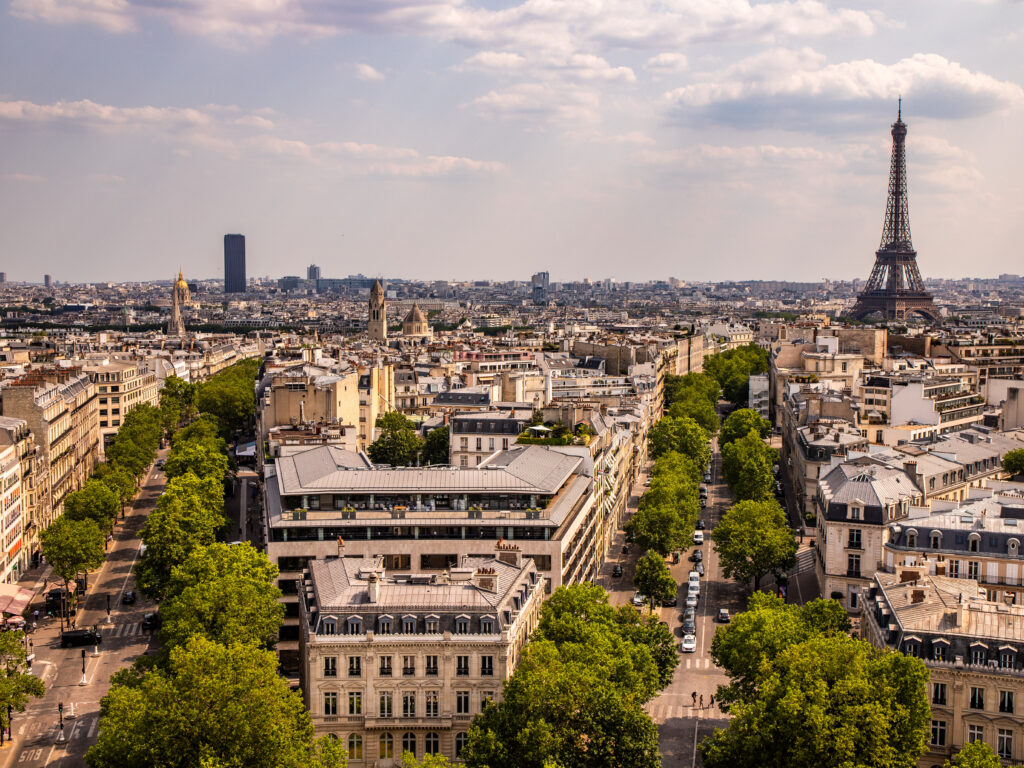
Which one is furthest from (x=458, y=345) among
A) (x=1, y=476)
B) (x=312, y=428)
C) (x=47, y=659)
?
(x=47, y=659)

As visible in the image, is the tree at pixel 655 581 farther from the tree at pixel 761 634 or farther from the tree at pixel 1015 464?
the tree at pixel 1015 464

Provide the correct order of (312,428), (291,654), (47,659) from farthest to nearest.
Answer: (312,428)
(47,659)
(291,654)

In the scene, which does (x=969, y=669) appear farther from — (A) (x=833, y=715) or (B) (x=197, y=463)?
(B) (x=197, y=463)

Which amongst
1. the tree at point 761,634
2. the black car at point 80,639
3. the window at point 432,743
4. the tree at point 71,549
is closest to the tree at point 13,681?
the black car at point 80,639

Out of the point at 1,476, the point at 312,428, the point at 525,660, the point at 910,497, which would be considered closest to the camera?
the point at 525,660

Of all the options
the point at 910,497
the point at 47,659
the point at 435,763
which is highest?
the point at 910,497

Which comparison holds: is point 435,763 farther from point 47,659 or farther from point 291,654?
point 47,659
